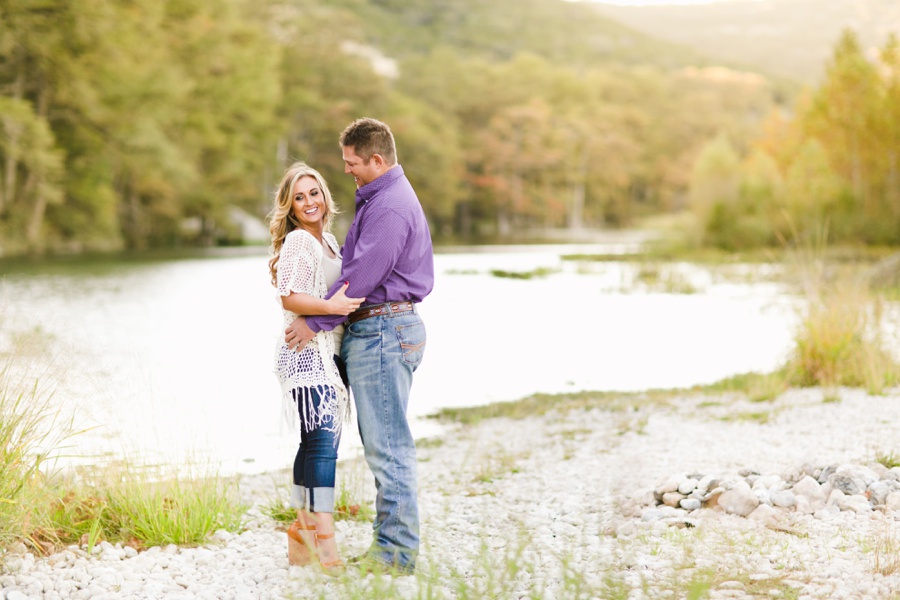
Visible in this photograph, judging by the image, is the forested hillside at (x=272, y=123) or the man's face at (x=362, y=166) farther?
the forested hillside at (x=272, y=123)

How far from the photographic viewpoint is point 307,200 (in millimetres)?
4250

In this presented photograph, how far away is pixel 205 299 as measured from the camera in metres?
22.1

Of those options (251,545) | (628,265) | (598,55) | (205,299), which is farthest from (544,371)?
(598,55)

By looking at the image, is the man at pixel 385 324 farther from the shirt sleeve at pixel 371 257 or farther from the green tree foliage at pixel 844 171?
the green tree foliage at pixel 844 171

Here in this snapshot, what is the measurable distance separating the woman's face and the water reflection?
141 centimetres

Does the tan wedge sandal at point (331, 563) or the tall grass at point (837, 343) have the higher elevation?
the tall grass at point (837, 343)

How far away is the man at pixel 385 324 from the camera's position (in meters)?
4.05

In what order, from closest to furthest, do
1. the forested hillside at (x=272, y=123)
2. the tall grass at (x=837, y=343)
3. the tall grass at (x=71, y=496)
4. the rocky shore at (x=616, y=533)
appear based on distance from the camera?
the rocky shore at (x=616, y=533) < the tall grass at (x=71, y=496) < the tall grass at (x=837, y=343) < the forested hillside at (x=272, y=123)

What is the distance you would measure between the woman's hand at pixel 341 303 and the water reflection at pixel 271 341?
4.95 feet

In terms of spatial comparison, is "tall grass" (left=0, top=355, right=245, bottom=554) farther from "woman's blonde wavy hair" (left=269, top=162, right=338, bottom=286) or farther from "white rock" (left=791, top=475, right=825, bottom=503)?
"white rock" (left=791, top=475, right=825, bottom=503)

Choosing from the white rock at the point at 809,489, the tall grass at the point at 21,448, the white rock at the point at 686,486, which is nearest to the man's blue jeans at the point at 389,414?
the tall grass at the point at 21,448

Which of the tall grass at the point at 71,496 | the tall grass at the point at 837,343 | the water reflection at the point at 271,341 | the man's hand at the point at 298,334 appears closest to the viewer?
the man's hand at the point at 298,334

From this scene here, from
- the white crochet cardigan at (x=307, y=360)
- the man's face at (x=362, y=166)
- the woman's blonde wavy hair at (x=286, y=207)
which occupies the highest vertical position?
the man's face at (x=362, y=166)

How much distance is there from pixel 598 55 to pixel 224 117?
402 feet
